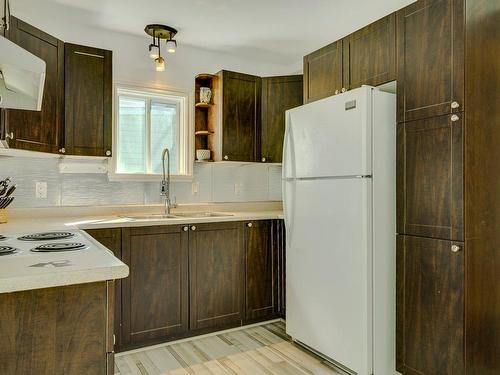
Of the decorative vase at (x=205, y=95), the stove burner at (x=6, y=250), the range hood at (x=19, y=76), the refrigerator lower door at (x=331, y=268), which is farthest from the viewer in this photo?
the decorative vase at (x=205, y=95)

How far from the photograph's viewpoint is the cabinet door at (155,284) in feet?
8.54

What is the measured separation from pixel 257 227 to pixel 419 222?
138cm

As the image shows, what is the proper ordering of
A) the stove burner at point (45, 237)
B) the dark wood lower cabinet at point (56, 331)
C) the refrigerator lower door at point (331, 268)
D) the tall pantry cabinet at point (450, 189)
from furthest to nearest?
the refrigerator lower door at point (331, 268) → the tall pantry cabinet at point (450, 189) → the stove burner at point (45, 237) → the dark wood lower cabinet at point (56, 331)

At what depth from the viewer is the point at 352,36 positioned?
8.32 feet

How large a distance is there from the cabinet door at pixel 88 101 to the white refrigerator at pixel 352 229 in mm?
1535

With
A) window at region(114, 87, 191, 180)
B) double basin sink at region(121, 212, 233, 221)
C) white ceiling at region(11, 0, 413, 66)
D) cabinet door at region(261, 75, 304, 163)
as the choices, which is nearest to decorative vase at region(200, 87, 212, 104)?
window at region(114, 87, 191, 180)

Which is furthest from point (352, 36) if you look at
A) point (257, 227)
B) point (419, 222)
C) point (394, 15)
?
point (257, 227)

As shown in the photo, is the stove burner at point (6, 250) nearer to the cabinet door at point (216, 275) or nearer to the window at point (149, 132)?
the cabinet door at point (216, 275)

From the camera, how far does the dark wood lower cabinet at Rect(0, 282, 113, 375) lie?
1.05 metres

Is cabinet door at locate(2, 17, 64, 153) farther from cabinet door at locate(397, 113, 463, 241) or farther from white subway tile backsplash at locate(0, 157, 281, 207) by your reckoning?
cabinet door at locate(397, 113, 463, 241)

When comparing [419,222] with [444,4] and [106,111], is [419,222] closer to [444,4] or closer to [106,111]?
[444,4]

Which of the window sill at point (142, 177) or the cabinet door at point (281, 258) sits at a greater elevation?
the window sill at point (142, 177)

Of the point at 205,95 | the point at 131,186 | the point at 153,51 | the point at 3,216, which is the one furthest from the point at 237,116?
the point at 3,216

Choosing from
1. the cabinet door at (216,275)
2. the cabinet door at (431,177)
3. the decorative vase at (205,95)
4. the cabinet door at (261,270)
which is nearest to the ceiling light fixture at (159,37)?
the decorative vase at (205,95)
